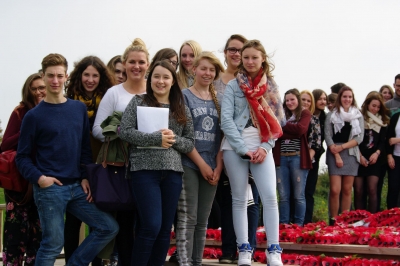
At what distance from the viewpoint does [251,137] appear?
6.17m

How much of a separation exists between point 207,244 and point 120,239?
185 cm

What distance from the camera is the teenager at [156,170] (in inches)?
223

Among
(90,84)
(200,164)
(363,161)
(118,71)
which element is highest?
(118,71)

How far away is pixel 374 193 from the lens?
10.4m

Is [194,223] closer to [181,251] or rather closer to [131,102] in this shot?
[181,251]

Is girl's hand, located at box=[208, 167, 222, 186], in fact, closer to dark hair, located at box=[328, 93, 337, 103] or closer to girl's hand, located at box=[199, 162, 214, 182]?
girl's hand, located at box=[199, 162, 214, 182]

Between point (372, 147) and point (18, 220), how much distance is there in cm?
574

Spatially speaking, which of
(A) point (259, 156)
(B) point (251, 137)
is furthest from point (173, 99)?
(A) point (259, 156)

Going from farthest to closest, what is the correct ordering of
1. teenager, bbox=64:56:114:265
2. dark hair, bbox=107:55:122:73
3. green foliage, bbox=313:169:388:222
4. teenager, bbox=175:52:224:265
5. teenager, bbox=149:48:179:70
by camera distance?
green foliage, bbox=313:169:388:222 → dark hair, bbox=107:55:122:73 → teenager, bbox=149:48:179:70 → teenager, bbox=64:56:114:265 → teenager, bbox=175:52:224:265

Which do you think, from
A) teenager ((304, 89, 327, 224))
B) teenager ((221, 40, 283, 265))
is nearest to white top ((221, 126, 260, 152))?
teenager ((221, 40, 283, 265))

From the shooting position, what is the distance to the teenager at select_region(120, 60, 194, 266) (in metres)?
5.66

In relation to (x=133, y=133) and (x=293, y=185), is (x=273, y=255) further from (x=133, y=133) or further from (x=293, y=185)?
(x=293, y=185)

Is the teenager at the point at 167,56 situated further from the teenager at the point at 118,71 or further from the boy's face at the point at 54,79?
the boy's face at the point at 54,79

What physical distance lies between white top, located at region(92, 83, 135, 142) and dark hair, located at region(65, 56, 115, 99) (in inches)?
15.7
